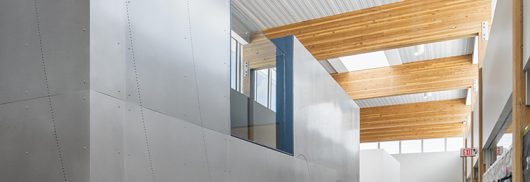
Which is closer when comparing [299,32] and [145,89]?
[145,89]

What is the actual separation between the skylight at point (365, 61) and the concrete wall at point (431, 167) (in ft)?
33.6

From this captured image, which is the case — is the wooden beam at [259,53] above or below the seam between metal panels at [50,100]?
above

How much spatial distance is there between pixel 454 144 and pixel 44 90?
67.7 ft

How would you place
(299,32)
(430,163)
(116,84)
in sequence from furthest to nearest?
(430,163) → (299,32) → (116,84)

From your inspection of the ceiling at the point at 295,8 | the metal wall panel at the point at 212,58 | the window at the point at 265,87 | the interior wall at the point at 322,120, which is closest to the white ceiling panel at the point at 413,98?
the interior wall at the point at 322,120

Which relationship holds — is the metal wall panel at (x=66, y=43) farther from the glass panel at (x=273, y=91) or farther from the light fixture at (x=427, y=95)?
the light fixture at (x=427, y=95)

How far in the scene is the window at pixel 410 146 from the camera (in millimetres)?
21891

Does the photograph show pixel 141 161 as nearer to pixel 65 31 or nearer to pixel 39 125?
pixel 39 125

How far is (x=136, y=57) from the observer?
335cm

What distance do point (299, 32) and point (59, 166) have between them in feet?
23.0

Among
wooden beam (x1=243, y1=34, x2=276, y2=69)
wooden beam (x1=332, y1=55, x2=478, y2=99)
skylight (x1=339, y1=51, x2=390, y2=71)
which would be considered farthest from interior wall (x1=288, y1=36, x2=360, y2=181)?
wooden beam (x1=332, y1=55, x2=478, y2=99)

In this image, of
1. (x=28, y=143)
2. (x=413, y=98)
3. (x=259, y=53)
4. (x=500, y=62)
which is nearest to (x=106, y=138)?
(x=28, y=143)

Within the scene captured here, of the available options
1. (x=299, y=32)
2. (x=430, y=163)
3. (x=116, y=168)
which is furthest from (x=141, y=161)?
(x=430, y=163)

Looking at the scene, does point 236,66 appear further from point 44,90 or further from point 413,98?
point 413,98
